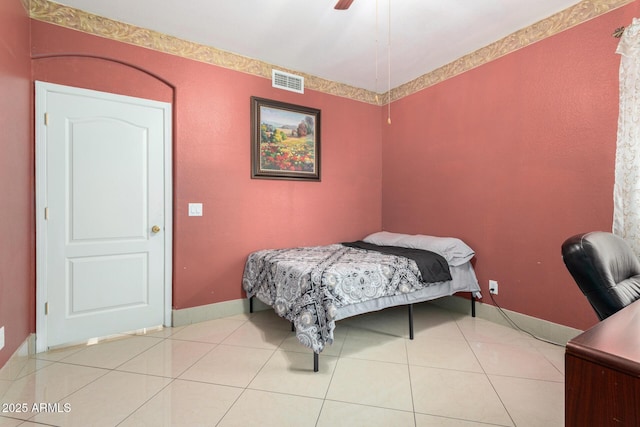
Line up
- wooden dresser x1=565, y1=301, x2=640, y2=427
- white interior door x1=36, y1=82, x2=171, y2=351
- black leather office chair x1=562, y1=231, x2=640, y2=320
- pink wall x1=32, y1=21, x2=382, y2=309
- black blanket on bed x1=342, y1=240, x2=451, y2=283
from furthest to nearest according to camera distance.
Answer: black blanket on bed x1=342, y1=240, x2=451, y2=283 → pink wall x1=32, y1=21, x2=382, y2=309 → white interior door x1=36, y1=82, x2=171, y2=351 → black leather office chair x1=562, y1=231, x2=640, y2=320 → wooden dresser x1=565, y1=301, x2=640, y2=427

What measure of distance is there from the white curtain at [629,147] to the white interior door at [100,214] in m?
3.45

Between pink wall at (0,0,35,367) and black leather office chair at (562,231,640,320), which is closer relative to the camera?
black leather office chair at (562,231,640,320)

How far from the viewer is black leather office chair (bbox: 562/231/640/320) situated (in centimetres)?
110

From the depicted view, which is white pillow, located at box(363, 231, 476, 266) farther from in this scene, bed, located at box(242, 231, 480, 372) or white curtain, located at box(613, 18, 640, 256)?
white curtain, located at box(613, 18, 640, 256)

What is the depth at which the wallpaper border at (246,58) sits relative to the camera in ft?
7.21

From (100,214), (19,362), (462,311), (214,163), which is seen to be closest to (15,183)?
(100,214)

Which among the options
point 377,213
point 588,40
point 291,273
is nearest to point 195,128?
point 291,273

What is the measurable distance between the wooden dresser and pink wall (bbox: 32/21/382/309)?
2.73 metres

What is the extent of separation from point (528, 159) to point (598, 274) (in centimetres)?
173

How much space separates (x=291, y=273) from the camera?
225 cm

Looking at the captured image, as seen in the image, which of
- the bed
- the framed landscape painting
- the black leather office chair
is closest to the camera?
the black leather office chair

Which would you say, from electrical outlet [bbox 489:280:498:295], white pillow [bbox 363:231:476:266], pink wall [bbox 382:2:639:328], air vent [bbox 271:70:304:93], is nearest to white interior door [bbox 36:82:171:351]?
air vent [bbox 271:70:304:93]

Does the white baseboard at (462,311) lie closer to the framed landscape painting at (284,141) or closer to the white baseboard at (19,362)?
the white baseboard at (19,362)

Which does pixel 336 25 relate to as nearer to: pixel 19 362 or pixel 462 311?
pixel 462 311
